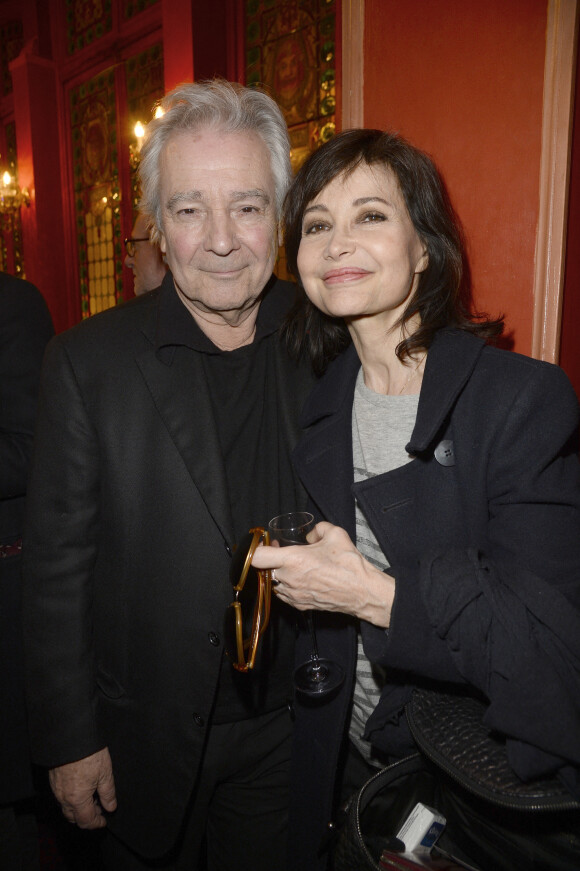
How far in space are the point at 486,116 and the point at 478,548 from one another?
5.38ft

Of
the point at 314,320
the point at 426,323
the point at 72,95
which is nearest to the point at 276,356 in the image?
the point at 314,320

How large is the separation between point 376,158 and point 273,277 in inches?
23.0

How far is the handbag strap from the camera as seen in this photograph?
37.5 inches

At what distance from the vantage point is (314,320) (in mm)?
1754

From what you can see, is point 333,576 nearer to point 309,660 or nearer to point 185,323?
point 309,660

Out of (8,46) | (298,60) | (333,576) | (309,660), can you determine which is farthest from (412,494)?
(8,46)

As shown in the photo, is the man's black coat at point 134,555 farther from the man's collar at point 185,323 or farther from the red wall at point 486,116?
the red wall at point 486,116

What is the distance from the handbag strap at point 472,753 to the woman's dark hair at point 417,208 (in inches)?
31.0

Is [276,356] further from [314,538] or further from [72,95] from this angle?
[72,95]

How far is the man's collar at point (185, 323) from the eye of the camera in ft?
5.14

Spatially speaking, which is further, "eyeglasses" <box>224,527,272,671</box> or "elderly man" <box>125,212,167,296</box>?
"elderly man" <box>125,212,167,296</box>

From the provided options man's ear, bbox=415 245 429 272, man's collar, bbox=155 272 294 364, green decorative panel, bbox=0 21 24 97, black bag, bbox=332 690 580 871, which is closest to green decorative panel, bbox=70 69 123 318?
green decorative panel, bbox=0 21 24 97

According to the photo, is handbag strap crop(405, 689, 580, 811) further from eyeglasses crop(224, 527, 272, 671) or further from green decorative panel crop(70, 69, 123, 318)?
green decorative panel crop(70, 69, 123, 318)

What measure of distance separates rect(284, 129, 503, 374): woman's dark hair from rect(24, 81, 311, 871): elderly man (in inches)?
7.8
